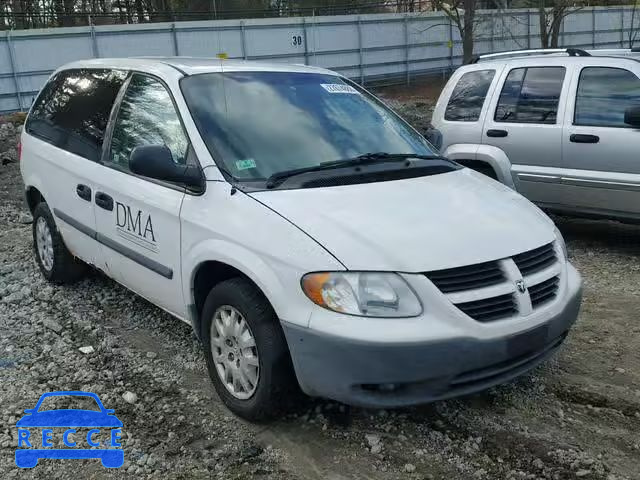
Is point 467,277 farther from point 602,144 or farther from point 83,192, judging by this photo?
point 602,144

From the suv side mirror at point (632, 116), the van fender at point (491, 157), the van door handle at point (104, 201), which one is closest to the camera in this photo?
the van door handle at point (104, 201)

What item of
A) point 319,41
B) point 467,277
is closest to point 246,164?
point 467,277

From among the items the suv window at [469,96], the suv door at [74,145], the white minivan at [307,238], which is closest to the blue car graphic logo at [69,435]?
the white minivan at [307,238]

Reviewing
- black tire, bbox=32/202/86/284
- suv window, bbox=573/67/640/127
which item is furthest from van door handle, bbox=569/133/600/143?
black tire, bbox=32/202/86/284

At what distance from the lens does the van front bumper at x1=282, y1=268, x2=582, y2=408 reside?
2889mm

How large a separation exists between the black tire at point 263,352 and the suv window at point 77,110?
1.83 metres

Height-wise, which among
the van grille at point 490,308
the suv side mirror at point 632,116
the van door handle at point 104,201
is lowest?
the van grille at point 490,308

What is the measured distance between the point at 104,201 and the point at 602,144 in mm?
4388

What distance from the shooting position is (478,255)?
3088 mm

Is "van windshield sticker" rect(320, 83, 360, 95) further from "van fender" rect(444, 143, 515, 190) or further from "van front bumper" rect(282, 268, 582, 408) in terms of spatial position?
"van fender" rect(444, 143, 515, 190)

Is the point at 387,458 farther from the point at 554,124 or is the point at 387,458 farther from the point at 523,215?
the point at 554,124

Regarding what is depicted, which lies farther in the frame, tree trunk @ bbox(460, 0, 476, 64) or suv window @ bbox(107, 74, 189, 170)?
tree trunk @ bbox(460, 0, 476, 64)

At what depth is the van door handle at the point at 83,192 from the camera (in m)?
4.62

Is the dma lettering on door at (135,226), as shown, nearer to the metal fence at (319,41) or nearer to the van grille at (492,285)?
the van grille at (492,285)
